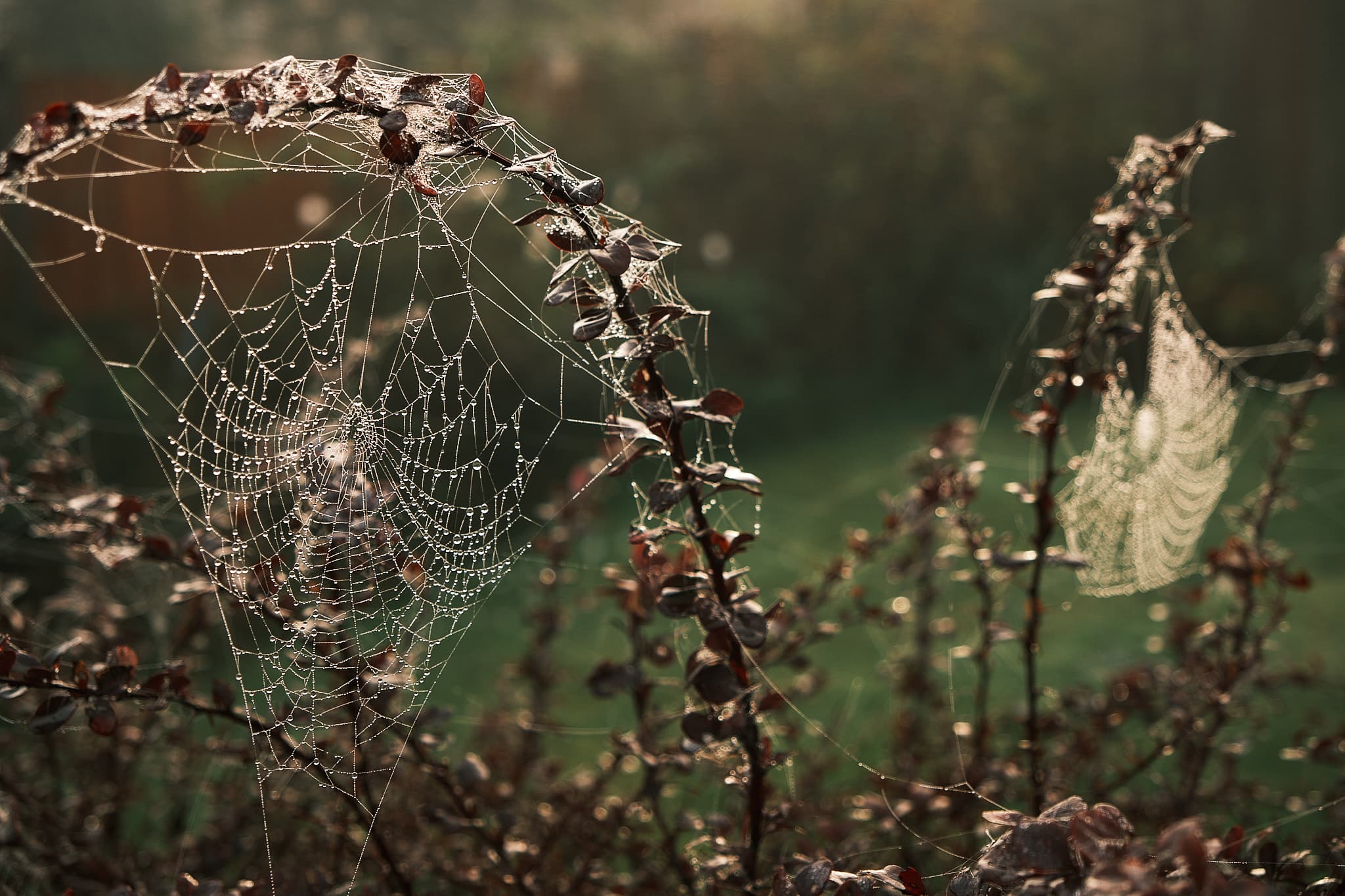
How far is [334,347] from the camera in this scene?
133 inches

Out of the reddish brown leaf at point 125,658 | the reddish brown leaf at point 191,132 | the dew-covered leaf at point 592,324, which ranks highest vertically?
the reddish brown leaf at point 191,132

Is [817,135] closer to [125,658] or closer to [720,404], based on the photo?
[720,404]

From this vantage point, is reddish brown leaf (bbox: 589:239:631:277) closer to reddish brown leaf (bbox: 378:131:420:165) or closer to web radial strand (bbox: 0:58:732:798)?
web radial strand (bbox: 0:58:732:798)

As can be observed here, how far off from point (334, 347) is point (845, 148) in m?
4.84

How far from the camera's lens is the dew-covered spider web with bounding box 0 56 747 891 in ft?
3.66

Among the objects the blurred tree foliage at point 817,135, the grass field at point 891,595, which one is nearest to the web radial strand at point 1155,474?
the grass field at point 891,595

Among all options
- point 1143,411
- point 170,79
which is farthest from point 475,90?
point 1143,411

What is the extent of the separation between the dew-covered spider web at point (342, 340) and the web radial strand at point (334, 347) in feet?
0.03

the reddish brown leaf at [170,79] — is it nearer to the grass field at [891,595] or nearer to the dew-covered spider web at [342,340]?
the dew-covered spider web at [342,340]

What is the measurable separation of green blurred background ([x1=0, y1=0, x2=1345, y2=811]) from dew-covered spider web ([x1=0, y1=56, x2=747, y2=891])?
0.56m

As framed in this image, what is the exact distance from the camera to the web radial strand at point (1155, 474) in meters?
2.49

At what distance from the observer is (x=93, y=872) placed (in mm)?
1507

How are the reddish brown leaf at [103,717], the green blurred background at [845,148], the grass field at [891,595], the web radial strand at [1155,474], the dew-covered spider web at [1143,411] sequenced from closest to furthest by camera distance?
1. the reddish brown leaf at [103,717]
2. the dew-covered spider web at [1143,411]
3. the web radial strand at [1155,474]
4. the grass field at [891,595]
5. the green blurred background at [845,148]

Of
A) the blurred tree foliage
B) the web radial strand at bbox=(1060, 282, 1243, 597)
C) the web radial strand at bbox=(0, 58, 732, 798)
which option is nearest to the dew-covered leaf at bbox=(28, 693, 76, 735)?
the web radial strand at bbox=(0, 58, 732, 798)
